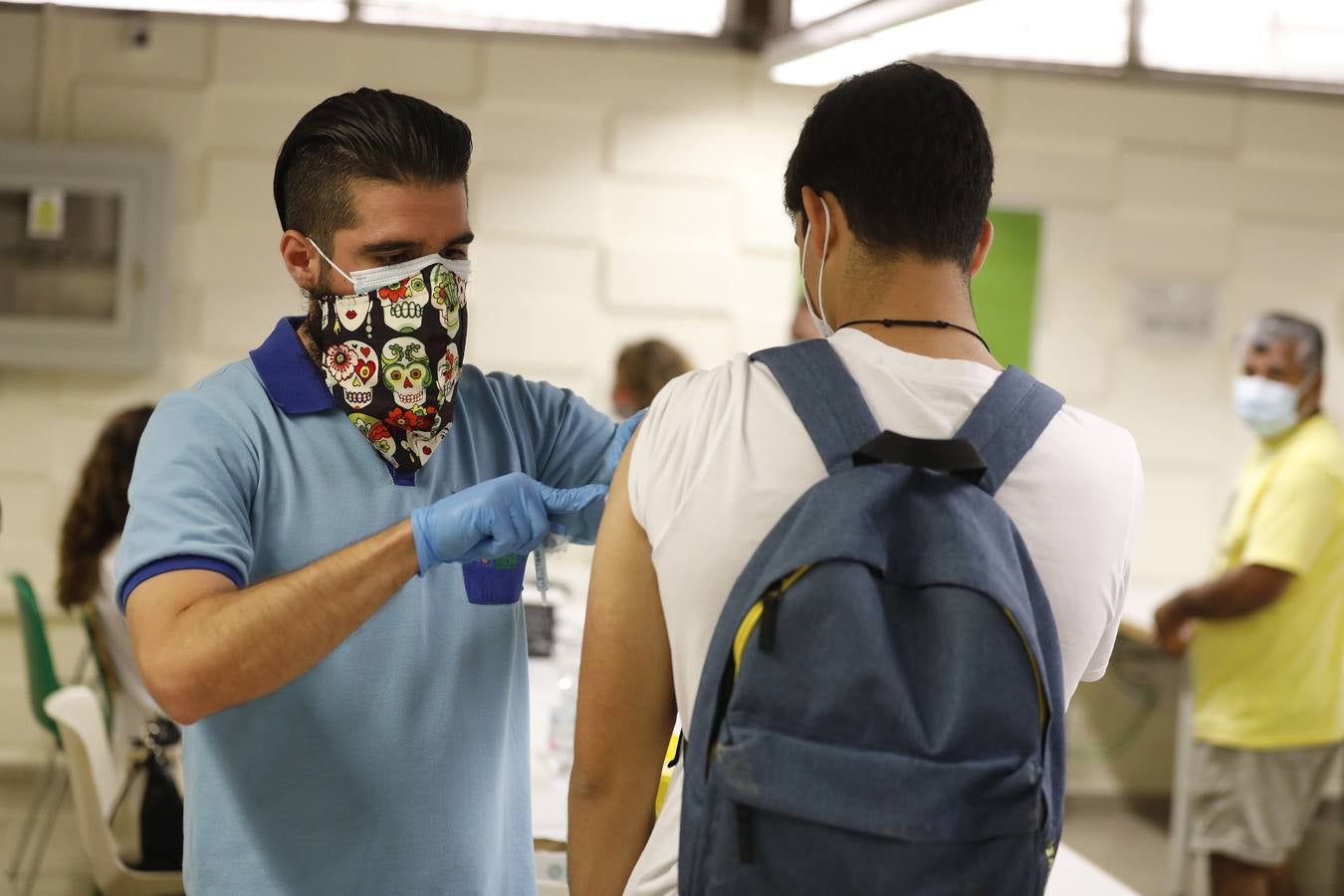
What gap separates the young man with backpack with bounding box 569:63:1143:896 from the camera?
878mm

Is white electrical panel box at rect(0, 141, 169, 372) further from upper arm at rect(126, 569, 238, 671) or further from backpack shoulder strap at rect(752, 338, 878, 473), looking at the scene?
backpack shoulder strap at rect(752, 338, 878, 473)

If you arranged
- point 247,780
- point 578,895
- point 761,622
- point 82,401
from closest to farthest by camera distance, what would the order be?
point 761,622
point 578,895
point 247,780
point 82,401

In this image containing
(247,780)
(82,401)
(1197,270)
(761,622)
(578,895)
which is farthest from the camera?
(1197,270)

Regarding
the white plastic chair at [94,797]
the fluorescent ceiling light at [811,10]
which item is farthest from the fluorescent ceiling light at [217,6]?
the white plastic chair at [94,797]

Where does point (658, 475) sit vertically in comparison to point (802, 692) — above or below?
above

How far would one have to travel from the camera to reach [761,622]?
880mm

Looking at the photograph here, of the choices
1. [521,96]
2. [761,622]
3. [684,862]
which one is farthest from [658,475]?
[521,96]

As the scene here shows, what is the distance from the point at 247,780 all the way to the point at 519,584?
29 centimetres

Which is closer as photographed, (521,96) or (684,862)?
(684,862)

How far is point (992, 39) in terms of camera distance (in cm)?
264

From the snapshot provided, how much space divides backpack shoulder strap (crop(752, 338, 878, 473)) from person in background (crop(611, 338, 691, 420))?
298 centimetres

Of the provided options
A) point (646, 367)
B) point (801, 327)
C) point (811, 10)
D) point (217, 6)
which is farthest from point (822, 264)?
point (801, 327)

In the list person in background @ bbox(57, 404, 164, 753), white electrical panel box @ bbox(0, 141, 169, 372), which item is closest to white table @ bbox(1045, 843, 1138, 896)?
person in background @ bbox(57, 404, 164, 753)

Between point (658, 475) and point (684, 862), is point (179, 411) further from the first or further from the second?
point (684, 862)
